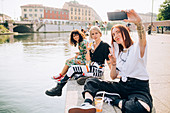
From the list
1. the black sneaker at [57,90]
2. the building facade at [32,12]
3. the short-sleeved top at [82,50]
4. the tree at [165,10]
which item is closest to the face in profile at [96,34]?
the short-sleeved top at [82,50]

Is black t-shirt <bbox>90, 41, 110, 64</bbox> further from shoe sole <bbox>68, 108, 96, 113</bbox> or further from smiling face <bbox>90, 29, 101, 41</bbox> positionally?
shoe sole <bbox>68, 108, 96, 113</bbox>

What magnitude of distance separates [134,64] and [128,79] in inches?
9.6

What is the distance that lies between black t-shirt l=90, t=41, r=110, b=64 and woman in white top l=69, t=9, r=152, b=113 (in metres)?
0.87

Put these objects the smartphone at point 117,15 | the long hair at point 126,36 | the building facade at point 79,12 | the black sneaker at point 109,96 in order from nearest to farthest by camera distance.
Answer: the smartphone at point 117,15, the long hair at point 126,36, the black sneaker at point 109,96, the building facade at point 79,12

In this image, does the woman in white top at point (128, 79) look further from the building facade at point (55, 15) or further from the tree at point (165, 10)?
the building facade at point (55, 15)

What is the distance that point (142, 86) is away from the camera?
217 centimetres

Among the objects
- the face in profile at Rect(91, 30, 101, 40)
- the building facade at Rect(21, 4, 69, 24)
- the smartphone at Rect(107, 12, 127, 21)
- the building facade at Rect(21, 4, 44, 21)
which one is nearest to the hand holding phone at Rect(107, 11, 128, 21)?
the smartphone at Rect(107, 12, 127, 21)

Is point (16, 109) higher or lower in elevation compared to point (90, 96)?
lower

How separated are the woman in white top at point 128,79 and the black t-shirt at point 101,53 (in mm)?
869

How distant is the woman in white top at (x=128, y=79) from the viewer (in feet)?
6.58

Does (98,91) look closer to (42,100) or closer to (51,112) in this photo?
(51,112)

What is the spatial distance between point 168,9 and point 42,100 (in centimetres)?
4091

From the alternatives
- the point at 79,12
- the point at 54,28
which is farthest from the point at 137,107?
the point at 79,12

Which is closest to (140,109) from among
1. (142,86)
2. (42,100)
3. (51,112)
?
(142,86)
